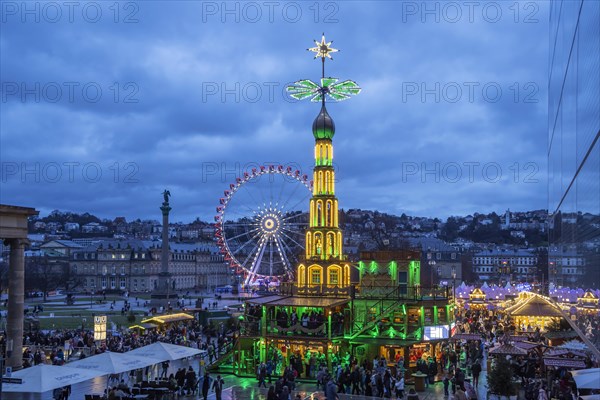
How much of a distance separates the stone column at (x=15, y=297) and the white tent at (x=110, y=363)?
20.9ft

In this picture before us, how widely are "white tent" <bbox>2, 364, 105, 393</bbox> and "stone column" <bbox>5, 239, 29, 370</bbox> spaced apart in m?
8.30

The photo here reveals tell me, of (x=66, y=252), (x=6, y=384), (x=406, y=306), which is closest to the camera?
(x=6, y=384)

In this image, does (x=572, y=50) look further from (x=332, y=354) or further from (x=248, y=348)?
(x=248, y=348)

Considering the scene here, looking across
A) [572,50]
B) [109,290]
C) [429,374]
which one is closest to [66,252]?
[109,290]

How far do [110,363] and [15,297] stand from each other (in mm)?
7720

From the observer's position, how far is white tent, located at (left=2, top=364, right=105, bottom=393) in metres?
19.4

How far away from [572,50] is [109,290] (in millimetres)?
133802

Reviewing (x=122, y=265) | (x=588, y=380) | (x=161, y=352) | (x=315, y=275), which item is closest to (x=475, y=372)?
(x=315, y=275)

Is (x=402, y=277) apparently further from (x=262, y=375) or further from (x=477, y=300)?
(x=477, y=300)

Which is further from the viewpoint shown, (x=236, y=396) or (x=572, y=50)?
(x=236, y=396)

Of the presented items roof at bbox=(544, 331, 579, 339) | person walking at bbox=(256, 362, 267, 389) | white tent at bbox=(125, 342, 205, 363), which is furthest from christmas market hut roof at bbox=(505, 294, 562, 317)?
white tent at bbox=(125, 342, 205, 363)

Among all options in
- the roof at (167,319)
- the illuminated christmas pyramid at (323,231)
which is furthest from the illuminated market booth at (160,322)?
the illuminated christmas pyramid at (323,231)

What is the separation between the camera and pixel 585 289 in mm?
21469

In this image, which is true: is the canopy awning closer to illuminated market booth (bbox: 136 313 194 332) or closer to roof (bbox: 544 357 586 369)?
roof (bbox: 544 357 586 369)
